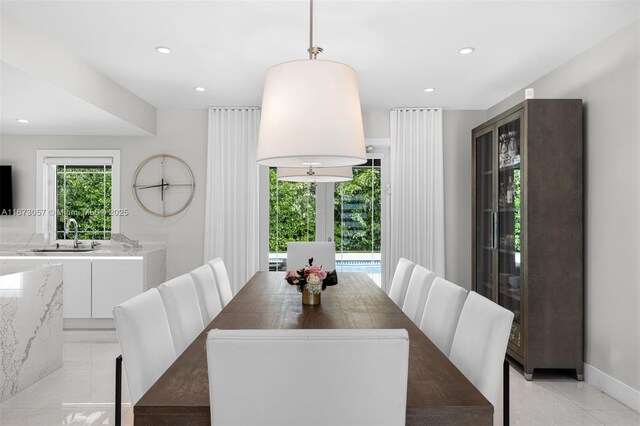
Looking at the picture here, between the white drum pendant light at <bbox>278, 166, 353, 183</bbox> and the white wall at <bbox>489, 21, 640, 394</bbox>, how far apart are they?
1.80 metres

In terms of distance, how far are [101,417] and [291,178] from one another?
2038mm

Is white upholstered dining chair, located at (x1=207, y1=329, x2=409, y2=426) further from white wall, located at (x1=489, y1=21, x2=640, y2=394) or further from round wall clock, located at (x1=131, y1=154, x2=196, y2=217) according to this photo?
round wall clock, located at (x1=131, y1=154, x2=196, y2=217)

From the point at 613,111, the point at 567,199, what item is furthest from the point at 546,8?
the point at 567,199

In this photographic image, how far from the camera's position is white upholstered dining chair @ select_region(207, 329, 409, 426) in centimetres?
110

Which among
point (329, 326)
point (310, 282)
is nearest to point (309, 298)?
point (310, 282)

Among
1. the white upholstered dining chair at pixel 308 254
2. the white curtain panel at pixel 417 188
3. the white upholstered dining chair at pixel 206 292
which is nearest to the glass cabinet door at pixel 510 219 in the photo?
the white curtain panel at pixel 417 188

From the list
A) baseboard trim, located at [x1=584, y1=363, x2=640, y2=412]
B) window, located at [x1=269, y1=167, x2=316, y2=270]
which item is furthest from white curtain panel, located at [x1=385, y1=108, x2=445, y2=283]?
baseboard trim, located at [x1=584, y1=363, x2=640, y2=412]

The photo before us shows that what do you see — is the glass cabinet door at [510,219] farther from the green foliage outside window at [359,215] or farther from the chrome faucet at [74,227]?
the chrome faucet at [74,227]

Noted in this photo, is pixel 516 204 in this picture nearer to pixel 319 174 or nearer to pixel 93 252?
pixel 319 174

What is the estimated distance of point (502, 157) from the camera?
3.97 m

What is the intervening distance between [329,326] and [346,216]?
3.49m

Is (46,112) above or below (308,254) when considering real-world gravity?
above

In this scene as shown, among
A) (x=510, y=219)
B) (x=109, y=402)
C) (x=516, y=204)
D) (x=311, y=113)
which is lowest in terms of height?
(x=109, y=402)

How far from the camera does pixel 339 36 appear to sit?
3.11 metres
